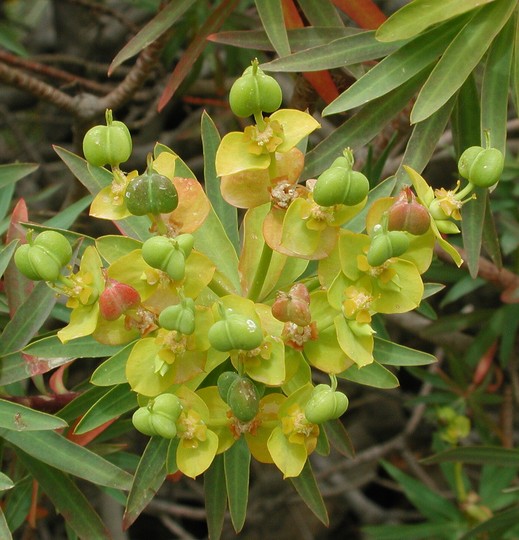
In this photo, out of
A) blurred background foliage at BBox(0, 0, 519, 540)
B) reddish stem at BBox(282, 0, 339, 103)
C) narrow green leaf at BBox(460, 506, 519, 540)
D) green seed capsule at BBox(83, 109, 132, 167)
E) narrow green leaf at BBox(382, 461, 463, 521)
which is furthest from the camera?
narrow green leaf at BBox(382, 461, 463, 521)

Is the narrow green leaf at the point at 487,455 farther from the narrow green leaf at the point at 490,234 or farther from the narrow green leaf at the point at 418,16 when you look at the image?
the narrow green leaf at the point at 418,16

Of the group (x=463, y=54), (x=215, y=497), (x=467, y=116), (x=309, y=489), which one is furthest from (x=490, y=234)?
(x=215, y=497)

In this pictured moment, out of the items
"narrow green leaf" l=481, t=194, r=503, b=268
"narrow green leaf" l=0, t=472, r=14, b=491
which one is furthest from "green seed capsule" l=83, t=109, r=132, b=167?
"narrow green leaf" l=481, t=194, r=503, b=268

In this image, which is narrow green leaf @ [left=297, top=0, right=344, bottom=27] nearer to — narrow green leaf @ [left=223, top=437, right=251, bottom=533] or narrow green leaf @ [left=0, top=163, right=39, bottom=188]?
narrow green leaf @ [left=0, top=163, right=39, bottom=188]

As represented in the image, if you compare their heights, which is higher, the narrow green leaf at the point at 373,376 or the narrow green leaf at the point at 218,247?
the narrow green leaf at the point at 218,247

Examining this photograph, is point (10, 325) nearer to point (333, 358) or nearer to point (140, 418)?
point (140, 418)

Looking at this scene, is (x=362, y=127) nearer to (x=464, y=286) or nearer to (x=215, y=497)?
(x=215, y=497)

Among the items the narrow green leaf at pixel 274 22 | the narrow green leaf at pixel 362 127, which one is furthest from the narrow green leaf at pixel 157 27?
the narrow green leaf at pixel 362 127
